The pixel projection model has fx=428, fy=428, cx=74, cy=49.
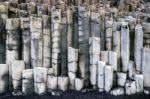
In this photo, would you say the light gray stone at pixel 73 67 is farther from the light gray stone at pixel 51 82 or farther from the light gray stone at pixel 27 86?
the light gray stone at pixel 27 86

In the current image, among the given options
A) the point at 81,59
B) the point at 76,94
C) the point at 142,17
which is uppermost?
the point at 142,17

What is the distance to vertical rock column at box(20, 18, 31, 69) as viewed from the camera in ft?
12.2

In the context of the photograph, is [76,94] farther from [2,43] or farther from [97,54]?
[2,43]

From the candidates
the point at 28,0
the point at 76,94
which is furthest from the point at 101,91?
the point at 28,0

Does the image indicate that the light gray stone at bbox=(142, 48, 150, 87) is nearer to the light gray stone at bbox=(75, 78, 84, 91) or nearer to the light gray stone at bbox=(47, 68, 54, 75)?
the light gray stone at bbox=(75, 78, 84, 91)

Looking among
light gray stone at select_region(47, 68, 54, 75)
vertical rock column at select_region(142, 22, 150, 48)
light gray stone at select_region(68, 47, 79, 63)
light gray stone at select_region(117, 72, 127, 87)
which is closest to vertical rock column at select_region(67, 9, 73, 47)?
light gray stone at select_region(68, 47, 79, 63)

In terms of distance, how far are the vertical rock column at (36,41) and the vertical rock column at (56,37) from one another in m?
0.11

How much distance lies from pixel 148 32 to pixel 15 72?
1.17 metres

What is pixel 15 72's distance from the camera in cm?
356

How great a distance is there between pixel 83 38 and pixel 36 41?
41 centimetres

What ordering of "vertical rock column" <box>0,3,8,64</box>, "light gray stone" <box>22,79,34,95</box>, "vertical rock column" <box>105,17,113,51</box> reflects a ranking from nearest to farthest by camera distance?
1. "light gray stone" <box>22,79,34,95</box>
2. "vertical rock column" <box>105,17,113,51</box>
3. "vertical rock column" <box>0,3,8,64</box>

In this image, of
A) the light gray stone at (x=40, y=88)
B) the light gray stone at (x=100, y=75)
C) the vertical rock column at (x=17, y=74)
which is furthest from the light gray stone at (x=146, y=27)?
the vertical rock column at (x=17, y=74)

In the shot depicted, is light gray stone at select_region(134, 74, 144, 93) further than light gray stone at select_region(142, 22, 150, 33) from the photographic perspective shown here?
No

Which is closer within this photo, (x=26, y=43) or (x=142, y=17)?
(x=26, y=43)
